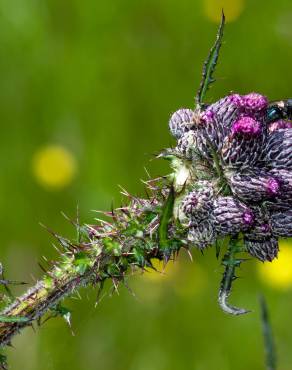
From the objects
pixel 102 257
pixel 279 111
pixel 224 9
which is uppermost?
pixel 224 9

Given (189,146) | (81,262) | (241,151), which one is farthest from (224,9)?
(81,262)

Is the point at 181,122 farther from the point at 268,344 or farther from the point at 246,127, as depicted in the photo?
the point at 268,344

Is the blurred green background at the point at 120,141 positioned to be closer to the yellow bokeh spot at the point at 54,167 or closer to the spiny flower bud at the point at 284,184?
the yellow bokeh spot at the point at 54,167

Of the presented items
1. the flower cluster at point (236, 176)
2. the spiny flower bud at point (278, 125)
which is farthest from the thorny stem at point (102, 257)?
the spiny flower bud at point (278, 125)

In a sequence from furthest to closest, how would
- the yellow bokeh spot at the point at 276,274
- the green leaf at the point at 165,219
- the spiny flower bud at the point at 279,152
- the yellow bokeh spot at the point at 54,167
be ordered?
the yellow bokeh spot at the point at 54,167
the yellow bokeh spot at the point at 276,274
the spiny flower bud at the point at 279,152
the green leaf at the point at 165,219

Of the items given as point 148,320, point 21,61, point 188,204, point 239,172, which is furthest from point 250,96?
point 21,61
